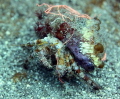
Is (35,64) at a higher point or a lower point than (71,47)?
lower

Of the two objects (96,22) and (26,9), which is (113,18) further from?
(26,9)

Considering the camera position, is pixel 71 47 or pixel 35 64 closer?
pixel 71 47

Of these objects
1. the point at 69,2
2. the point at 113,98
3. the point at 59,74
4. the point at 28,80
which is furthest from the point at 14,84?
the point at 69,2

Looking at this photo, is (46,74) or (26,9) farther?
(26,9)
